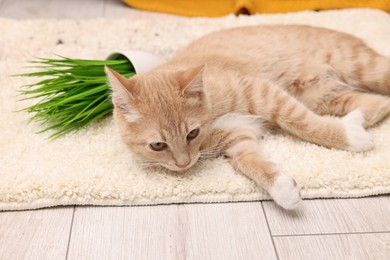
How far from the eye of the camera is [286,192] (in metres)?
1.50

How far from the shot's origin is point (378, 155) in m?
1.70

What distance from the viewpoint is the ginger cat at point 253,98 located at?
5.16 feet

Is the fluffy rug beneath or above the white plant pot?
beneath

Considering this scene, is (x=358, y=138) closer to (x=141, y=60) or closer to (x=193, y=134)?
(x=193, y=134)

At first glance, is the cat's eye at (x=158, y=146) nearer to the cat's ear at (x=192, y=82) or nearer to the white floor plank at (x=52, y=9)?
the cat's ear at (x=192, y=82)

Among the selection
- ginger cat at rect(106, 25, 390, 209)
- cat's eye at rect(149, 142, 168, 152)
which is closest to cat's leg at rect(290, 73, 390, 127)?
ginger cat at rect(106, 25, 390, 209)

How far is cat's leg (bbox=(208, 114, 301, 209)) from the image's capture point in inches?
59.6

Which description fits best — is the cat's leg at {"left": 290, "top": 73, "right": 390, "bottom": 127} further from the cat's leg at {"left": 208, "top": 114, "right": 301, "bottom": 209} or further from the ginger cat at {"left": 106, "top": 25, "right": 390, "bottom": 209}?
the cat's leg at {"left": 208, "top": 114, "right": 301, "bottom": 209}

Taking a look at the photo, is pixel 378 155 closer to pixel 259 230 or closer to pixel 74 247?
pixel 259 230

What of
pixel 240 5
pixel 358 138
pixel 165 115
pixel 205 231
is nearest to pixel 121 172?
pixel 165 115

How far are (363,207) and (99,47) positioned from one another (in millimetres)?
1755

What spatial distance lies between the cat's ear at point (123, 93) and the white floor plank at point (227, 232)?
0.39 m

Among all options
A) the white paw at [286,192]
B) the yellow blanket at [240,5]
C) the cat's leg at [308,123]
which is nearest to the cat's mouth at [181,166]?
the white paw at [286,192]

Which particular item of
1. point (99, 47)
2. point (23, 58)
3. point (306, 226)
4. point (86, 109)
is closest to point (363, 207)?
point (306, 226)
